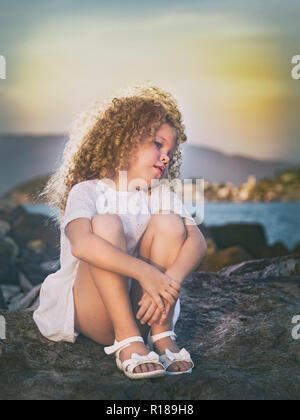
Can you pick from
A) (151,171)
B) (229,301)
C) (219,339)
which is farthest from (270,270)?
Result: (151,171)

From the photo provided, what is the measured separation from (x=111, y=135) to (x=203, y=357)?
110 centimetres

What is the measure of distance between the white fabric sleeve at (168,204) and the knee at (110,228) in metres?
0.26

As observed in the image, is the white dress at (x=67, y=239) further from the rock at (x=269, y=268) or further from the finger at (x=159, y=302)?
the rock at (x=269, y=268)

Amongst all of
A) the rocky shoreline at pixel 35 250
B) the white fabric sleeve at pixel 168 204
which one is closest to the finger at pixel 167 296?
the white fabric sleeve at pixel 168 204

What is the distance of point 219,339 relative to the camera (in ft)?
8.57

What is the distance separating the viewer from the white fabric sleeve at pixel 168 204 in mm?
2467

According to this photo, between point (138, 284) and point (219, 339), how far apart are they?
55 cm

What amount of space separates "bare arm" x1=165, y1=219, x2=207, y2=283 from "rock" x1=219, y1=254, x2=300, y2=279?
121cm

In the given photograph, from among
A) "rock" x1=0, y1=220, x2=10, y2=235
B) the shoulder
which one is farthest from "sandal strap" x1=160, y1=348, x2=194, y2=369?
"rock" x1=0, y1=220, x2=10, y2=235

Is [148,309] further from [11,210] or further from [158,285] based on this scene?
[11,210]

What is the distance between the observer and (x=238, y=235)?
1188 centimetres

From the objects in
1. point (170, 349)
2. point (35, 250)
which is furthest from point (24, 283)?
point (170, 349)

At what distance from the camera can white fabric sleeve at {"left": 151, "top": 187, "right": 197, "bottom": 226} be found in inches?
97.1
